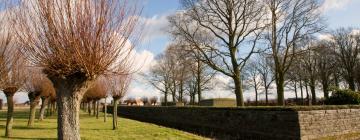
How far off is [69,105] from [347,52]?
4440 cm

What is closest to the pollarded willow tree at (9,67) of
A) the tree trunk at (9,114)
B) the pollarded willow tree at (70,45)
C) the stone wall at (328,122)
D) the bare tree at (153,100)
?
the tree trunk at (9,114)

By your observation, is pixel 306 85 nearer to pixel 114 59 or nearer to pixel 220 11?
pixel 220 11

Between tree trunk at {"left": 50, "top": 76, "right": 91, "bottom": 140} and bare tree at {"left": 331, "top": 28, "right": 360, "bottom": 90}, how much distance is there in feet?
136

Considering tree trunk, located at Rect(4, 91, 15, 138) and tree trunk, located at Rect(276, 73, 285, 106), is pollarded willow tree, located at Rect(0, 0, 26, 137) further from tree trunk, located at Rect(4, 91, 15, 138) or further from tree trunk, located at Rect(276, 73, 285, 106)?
tree trunk, located at Rect(276, 73, 285, 106)

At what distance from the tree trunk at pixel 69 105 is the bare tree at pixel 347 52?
41506mm

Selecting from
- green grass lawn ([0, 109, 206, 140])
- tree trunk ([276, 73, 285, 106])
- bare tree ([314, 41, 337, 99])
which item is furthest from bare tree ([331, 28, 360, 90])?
green grass lawn ([0, 109, 206, 140])

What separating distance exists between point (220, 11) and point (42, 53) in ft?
68.1

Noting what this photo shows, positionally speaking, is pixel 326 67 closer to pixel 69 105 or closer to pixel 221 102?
pixel 221 102

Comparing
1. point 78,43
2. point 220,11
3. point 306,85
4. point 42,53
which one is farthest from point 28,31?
point 306,85

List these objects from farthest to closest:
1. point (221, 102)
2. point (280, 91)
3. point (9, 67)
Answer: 1. point (221, 102)
2. point (280, 91)
3. point (9, 67)

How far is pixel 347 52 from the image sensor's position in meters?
43.6

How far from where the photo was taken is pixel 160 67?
170 ft

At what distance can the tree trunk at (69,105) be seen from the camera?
640cm

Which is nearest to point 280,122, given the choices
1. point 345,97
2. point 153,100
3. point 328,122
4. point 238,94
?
point 328,122
